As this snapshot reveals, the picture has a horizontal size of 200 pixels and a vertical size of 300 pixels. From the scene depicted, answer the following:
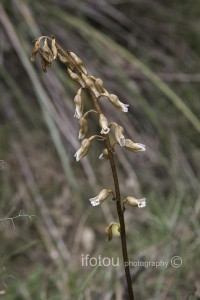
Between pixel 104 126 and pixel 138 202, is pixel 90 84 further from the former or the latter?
pixel 138 202

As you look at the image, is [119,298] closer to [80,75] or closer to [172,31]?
[80,75]

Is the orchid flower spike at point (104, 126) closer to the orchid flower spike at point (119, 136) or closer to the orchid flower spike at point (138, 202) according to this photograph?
the orchid flower spike at point (119, 136)

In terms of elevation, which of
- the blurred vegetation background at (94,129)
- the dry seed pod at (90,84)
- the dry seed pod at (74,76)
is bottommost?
the blurred vegetation background at (94,129)

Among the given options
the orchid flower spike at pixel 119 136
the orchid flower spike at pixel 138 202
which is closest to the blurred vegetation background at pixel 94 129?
the orchid flower spike at pixel 138 202

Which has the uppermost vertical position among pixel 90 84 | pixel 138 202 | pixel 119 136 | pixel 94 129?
pixel 90 84

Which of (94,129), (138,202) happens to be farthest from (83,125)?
(94,129)

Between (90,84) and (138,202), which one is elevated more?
(90,84)

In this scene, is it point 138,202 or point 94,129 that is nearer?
point 138,202

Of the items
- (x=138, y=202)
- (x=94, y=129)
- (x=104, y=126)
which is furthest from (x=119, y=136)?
(x=94, y=129)

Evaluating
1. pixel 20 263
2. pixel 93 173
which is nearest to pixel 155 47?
pixel 93 173

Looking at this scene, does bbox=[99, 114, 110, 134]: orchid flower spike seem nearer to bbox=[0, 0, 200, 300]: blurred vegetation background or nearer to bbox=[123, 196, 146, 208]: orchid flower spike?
bbox=[123, 196, 146, 208]: orchid flower spike
